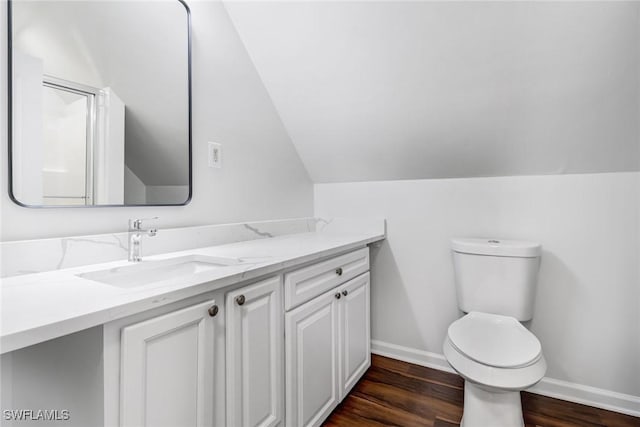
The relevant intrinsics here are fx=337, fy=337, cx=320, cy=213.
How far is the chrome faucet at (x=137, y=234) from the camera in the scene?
3.94 feet

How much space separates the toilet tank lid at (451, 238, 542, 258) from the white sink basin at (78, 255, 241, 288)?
118 cm

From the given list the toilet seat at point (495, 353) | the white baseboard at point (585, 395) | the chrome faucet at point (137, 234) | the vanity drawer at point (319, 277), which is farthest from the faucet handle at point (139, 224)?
the white baseboard at point (585, 395)

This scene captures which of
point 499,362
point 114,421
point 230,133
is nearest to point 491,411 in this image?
point 499,362

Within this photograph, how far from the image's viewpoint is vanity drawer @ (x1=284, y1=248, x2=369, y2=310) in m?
1.27

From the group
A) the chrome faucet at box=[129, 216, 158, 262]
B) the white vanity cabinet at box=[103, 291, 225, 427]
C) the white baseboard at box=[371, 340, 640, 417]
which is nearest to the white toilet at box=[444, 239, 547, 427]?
the white baseboard at box=[371, 340, 640, 417]

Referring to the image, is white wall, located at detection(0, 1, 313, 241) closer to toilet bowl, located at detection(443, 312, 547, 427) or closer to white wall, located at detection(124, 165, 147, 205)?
white wall, located at detection(124, 165, 147, 205)

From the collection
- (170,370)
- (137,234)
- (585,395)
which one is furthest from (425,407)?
(137,234)

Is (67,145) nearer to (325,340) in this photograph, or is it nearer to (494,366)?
(325,340)

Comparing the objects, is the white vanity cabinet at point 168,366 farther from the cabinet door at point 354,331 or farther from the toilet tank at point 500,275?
the toilet tank at point 500,275

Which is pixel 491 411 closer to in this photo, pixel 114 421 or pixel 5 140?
pixel 114 421

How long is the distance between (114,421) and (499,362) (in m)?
1.24

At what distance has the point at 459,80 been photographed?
1.53 meters

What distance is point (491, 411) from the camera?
137cm

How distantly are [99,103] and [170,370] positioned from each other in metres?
0.95
